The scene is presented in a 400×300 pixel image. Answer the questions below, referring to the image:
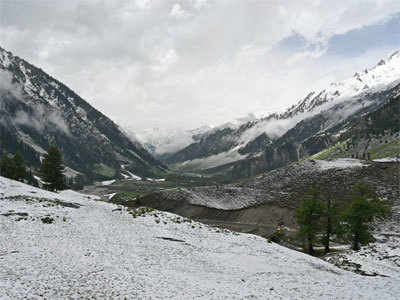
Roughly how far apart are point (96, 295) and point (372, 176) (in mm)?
116359

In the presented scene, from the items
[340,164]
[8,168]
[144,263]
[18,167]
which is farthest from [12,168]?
[340,164]

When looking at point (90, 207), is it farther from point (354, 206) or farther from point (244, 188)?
point (244, 188)

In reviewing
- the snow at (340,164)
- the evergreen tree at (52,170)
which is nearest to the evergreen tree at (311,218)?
the evergreen tree at (52,170)

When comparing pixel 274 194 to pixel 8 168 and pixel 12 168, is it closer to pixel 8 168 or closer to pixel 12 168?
pixel 12 168

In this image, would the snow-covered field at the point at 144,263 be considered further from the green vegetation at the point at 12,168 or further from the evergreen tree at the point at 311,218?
the green vegetation at the point at 12,168

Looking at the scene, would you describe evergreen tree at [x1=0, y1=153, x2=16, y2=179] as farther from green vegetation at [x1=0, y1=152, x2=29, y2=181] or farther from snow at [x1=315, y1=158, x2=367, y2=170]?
snow at [x1=315, y1=158, x2=367, y2=170]

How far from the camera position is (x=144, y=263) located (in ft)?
90.7

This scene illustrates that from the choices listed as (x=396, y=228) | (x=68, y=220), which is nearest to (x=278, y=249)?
(x=68, y=220)

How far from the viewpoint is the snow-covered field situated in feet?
70.2

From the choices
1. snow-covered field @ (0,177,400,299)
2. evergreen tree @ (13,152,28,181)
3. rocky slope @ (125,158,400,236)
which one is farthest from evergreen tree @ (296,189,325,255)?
evergreen tree @ (13,152,28,181)

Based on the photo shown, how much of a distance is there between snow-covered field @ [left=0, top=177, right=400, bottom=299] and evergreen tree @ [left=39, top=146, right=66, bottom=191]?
Answer: 40434 millimetres

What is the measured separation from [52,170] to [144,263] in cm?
6612

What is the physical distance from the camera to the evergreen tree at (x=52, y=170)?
83.2 m

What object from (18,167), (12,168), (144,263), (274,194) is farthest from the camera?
(274,194)
